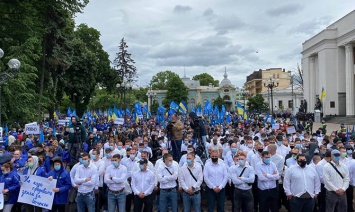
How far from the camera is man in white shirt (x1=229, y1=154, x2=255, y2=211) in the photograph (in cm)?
879

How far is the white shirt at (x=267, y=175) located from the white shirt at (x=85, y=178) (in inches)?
151

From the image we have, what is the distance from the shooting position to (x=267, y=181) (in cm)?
891

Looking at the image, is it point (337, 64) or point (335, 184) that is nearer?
point (335, 184)

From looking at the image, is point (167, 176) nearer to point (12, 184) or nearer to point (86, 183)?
point (86, 183)

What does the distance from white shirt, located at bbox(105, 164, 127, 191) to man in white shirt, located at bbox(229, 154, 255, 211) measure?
2.57 metres

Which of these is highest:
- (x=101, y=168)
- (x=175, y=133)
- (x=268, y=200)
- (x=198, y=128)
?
(x=198, y=128)

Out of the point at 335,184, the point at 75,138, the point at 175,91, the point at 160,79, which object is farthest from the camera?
the point at 160,79

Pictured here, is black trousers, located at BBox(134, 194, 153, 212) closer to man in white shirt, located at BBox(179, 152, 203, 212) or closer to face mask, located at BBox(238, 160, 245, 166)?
man in white shirt, located at BBox(179, 152, 203, 212)

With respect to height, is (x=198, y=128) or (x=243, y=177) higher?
(x=198, y=128)

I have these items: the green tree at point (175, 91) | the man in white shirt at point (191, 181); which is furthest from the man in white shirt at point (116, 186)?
the green tree at point (175, 91)

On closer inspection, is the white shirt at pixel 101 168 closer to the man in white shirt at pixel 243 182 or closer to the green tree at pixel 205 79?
the man in white shirt at pixel 243 182

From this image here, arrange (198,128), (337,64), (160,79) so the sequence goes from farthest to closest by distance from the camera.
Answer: (160,79) < (337,64) < (198,128)

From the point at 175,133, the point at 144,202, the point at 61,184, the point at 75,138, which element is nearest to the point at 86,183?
the point at 61,184

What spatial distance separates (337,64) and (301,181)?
141 feet
